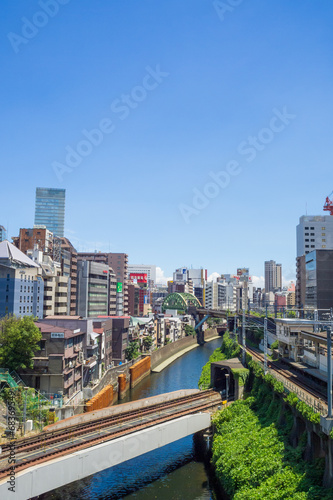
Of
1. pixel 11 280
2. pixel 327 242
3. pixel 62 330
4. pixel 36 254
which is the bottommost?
pixel 62 330

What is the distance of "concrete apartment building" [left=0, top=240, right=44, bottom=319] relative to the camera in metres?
50.6

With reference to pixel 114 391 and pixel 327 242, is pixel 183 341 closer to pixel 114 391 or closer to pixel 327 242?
pixel 114 391

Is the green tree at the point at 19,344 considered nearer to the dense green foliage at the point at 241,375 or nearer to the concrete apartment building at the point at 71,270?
the dense green foliage at the point at 241,375

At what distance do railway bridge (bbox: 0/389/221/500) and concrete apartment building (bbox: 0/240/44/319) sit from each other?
→ 2269cm

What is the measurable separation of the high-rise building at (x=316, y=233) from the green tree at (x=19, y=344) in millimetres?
111219

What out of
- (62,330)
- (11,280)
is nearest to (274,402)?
(62,330)

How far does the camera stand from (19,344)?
38750 mm

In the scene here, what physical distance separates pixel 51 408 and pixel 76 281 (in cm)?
4736

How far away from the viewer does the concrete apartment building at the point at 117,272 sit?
100625mm

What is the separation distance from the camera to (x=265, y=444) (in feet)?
87.7

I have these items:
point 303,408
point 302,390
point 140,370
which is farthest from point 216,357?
point 303,408

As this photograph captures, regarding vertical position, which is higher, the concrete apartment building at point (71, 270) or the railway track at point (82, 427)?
the concrete apartment building at point (71, 270)

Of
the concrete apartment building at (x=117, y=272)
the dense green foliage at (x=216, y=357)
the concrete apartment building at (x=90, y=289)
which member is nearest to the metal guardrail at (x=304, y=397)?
the dense green foliage at (x=216, y=357)

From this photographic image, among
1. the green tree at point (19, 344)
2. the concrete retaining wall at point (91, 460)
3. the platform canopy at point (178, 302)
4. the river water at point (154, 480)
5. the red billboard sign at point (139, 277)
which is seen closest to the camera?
the concrete retaining wall at point (91, 460)
